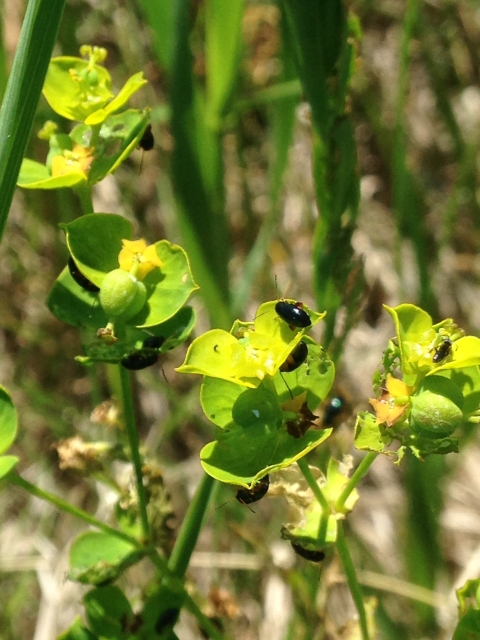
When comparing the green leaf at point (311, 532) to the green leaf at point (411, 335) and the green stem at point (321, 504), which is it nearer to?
the green stem at point (321, 504)

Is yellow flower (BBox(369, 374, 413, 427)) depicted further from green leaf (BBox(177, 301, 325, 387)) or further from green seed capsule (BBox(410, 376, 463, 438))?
green leaf (BBox(177, 301, 325, 387))

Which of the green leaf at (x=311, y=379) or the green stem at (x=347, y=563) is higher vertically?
the green leaf at (x=311, y=379)

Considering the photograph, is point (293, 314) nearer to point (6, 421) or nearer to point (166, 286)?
point (166, 286)

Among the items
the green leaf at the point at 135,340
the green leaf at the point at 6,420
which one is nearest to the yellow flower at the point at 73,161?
the green leaf at the point at 135,340

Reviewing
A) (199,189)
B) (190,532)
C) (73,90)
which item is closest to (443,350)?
(190,532)

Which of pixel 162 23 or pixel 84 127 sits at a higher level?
pixel 162 23

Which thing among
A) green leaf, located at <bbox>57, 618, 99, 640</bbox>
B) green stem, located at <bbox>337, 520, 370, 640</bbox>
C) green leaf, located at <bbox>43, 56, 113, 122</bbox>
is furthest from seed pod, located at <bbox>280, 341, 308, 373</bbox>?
green leaf, located at <bbox>57, 618, 99, 640</bbox>

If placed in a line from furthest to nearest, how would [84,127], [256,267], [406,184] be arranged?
[256,267], [406,184], [84,127]
